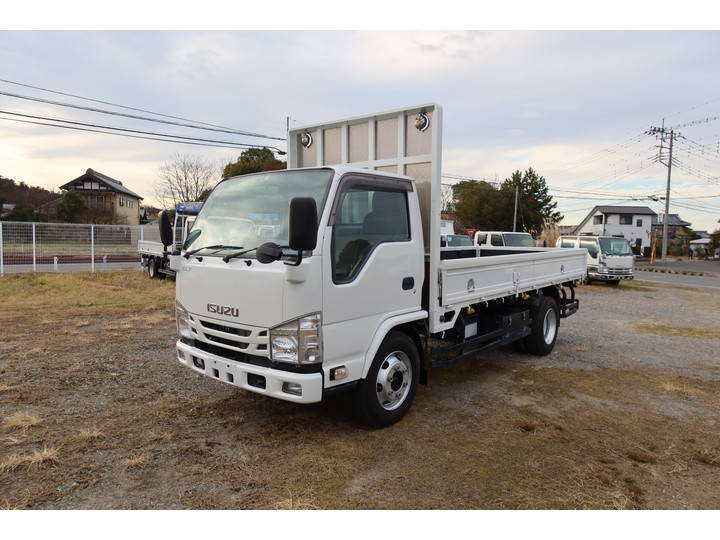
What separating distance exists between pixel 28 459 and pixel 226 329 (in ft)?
5.49

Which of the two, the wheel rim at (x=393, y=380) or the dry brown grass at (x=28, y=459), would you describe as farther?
the wheel rim at (x=393, y=380)

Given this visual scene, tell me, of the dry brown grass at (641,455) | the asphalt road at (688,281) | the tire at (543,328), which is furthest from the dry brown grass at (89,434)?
the asphalt road at (688,281)

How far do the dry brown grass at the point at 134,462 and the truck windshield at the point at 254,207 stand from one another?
1.65 meters

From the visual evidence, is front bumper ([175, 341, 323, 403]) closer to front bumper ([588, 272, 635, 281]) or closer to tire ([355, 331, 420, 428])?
tire ([355, 331, 420, 428])

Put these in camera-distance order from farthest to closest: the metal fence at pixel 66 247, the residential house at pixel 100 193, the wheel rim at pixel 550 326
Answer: the residential house at pixel 100 193, the metal fence at pixel 66 247, the wheel rim at pixel 550 326

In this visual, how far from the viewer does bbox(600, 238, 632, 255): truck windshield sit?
16.8 metres

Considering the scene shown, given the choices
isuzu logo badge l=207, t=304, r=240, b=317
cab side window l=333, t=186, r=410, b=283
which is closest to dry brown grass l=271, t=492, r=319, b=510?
isuzu logo badge l=207, t=304, r=240, b=317

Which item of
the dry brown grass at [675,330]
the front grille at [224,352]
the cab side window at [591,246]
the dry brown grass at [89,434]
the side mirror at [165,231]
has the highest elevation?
the side mirror at [165,231]

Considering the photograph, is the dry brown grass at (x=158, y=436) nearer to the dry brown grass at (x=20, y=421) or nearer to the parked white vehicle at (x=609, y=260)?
the dry brown grass at (x=20, y=421)

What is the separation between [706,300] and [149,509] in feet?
51.5

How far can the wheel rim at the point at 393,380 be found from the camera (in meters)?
3.89

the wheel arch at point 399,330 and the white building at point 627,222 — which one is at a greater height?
the white building at point 627,222

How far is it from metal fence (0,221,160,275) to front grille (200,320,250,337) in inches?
527

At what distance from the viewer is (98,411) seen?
14.2 feet
